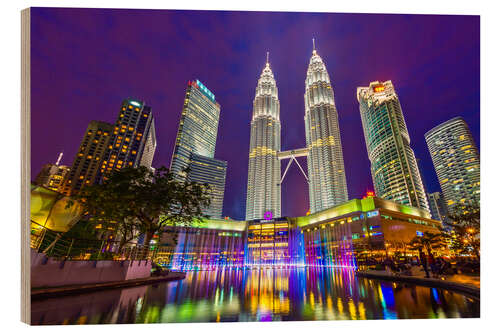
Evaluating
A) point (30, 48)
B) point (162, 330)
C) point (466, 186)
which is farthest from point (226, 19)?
point (466, 186)

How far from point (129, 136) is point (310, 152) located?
87830 millimetres

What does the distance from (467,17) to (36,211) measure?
19274 mm

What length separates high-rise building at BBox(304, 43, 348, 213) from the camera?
97.9 meters

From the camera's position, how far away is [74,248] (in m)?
9.45

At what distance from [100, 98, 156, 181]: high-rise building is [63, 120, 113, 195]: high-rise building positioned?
12.0 ft

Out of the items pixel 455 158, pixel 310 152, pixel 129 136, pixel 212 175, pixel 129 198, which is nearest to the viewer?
pixel 129 198

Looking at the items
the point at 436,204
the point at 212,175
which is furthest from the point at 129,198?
the point at 436,204

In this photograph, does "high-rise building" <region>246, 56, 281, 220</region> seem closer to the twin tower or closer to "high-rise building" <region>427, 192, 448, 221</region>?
the twin tower

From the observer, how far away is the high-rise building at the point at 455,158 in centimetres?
7562

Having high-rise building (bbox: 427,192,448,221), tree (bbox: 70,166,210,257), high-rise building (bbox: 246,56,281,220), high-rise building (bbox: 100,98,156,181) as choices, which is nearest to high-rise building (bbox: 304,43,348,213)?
high-rise building (bbox: 246,56,281,220)

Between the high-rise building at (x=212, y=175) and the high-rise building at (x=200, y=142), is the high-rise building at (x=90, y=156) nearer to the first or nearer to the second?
the high-rise building at (x=200, y=142)

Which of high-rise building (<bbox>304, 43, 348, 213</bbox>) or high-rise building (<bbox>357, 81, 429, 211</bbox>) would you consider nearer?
high-rise building (<bbox>357, 81, 429, 211</bbox>)

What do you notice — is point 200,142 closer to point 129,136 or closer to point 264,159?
point 264,159

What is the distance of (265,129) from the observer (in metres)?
132
